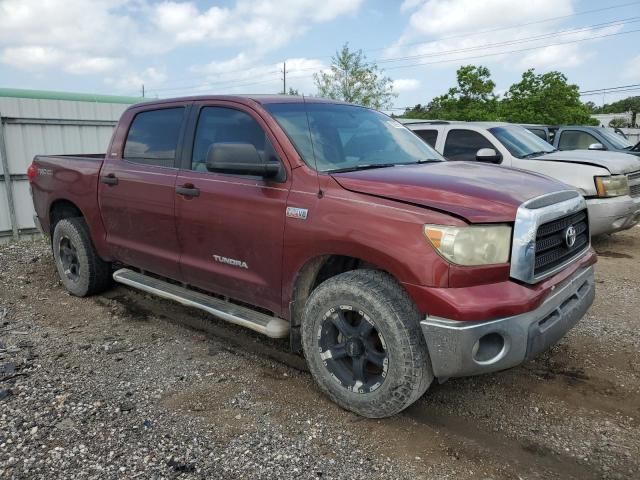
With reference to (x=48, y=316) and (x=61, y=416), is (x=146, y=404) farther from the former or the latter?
(x=48, y=316)

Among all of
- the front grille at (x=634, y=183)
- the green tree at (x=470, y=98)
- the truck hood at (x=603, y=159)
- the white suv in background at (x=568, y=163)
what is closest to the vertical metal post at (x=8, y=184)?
the white suv in background at (x=568, y=163)

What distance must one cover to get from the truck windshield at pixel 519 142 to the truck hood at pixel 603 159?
21 cm

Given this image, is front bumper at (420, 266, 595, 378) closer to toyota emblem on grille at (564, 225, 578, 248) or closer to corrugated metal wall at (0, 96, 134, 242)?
toyota emblem on grille at (564, 225, 578, 248)

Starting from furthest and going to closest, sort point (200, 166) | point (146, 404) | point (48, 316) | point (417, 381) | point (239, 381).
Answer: point (48, 316), point (200, 166), point (239, 381), point (146, 404), point (417, 381)

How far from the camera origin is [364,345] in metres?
3.01

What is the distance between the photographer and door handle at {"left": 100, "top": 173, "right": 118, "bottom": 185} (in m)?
4.59

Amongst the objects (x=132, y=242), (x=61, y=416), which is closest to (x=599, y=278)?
(x=132, y=242)

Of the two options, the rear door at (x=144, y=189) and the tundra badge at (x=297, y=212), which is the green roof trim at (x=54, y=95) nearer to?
the rear door at (x=144, y=189)

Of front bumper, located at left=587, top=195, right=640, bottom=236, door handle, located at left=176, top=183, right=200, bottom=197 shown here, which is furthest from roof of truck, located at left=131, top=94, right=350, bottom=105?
front bumper, located at left=587, top=195, right=640, bottom=236

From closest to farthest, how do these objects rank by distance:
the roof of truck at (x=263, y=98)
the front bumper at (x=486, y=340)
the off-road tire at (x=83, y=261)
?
1. the front bumper at (x=486, y=340)
2. the roof of truck at (x=263, y=98)
3. the off-road tire at (x=83, y=261)

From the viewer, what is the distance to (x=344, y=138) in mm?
3729

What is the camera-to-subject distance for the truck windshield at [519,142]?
25.4 ft

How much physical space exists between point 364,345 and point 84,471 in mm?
1571

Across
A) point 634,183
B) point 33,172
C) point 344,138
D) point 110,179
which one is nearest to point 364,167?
point 344,138
